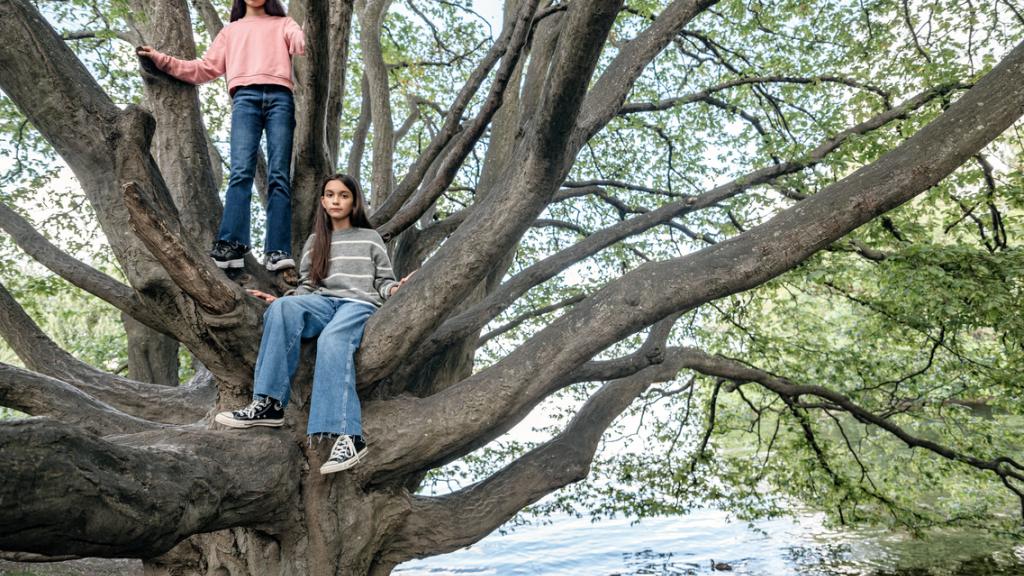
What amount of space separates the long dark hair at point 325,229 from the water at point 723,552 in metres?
5.91

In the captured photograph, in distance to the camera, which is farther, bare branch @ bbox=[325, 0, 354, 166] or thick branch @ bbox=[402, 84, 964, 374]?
thick branch @ bbox=[402, 84, 964, 374]

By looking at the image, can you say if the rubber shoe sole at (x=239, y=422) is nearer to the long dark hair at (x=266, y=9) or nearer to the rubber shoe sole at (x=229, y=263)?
the rubber shoe sole at (x=229, y=263)

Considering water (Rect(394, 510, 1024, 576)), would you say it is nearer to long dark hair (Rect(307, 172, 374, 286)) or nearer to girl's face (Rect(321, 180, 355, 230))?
long dark hair (Rect(307, 172, 374, 286))

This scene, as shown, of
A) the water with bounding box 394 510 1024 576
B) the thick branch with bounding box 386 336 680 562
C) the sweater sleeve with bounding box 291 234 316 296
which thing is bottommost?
the water with bounding box 394 510 1024 576

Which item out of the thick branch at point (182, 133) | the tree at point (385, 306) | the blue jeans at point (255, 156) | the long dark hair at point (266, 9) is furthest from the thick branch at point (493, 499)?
the long dark hair at point (266, 9)

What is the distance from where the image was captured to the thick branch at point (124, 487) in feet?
5.84

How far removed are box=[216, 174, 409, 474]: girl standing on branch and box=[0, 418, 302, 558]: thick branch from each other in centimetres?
26

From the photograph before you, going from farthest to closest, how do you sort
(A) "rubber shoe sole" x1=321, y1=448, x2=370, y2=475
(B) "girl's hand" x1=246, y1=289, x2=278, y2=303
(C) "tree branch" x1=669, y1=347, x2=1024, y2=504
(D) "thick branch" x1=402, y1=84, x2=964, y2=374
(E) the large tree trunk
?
(E) the large tree trunk, (C) "tree branch" x1=669, y1=347, x2=1024, y2=504, (D) "thick branch" x1=402, y1=84, x2=964, y2=374, (B) "girl's hand" x1=246, y1=289, x2=278, y2=303, (A) "rubber shoe sole" x1=321, y1=448, x2=370, y2=475

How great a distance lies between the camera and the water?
24.8ft

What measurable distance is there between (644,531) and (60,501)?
9716 millimetres

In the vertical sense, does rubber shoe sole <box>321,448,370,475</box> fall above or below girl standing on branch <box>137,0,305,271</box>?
below

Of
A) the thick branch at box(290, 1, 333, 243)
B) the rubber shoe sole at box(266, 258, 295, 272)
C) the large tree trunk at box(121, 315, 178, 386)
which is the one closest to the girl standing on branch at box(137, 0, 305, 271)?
the thick branch at box(290, 1, 333, 243)

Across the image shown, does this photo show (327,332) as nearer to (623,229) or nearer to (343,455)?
(343,455)

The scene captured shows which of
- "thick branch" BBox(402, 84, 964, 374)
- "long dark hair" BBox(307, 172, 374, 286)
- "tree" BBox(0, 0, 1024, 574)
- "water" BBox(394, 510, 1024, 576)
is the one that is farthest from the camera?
"water" BBox(394, 510, 1024, 576)
